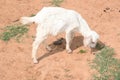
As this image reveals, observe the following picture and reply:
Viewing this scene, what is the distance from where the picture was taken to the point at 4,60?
754 cm

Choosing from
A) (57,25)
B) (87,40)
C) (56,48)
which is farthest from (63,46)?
(57,25)

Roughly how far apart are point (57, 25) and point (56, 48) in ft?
2.75

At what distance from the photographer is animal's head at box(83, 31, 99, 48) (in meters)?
7.57

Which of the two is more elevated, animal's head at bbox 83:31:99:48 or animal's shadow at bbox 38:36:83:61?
animal's head at bbox 83:31:99:48

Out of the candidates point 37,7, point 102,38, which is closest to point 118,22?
point 102,38

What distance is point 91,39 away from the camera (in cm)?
765

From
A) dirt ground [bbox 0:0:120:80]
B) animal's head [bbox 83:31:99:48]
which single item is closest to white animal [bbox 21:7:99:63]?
animal's head [bbox 83:31:99:48]

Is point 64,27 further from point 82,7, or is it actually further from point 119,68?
point 82,7

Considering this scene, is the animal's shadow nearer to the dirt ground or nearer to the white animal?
the dirt ground

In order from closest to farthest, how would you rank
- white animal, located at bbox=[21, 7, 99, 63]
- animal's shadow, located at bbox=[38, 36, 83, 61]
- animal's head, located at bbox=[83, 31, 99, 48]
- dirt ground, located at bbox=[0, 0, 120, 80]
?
dirt ground, located at bbox=[0, 0, 120, 80] < white animal, located at bbox=[21, 7, 99, 63] < animal's head, located at bbox=[83, 31, 99, 48] < animal's shadow, located at bbox=[38, 36, 83, 61]

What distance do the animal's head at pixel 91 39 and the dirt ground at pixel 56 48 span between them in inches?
7.5

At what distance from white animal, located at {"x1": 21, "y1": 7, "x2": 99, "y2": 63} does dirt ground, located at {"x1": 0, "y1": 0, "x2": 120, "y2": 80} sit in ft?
0.95

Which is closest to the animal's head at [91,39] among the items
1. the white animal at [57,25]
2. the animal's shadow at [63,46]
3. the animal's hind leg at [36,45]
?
the white animal at [57,25]

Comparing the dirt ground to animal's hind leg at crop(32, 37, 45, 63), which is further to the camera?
animal's hind leg at crop(32, 37, 45, 63)
